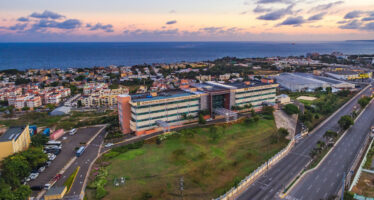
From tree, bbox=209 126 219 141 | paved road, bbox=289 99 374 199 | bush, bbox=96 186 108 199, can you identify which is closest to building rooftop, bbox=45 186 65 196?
bush, bbox=96 186 108 199

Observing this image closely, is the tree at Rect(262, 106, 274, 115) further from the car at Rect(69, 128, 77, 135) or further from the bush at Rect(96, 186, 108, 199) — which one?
the bush at Rect(96, 186, 108, 199)

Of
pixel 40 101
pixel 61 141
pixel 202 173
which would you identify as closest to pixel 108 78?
pixel 40 101

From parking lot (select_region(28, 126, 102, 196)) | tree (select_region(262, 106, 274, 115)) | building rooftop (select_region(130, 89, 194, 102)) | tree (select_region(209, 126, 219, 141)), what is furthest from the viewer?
tree (select_region(262, 106, 274, 115))

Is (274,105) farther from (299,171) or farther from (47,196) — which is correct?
(47,196)

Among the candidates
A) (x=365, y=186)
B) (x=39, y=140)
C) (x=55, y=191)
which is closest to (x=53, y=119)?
(x=39, y=140)

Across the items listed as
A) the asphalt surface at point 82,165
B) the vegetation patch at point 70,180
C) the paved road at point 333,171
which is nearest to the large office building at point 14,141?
the asphalt surface at point 82,165

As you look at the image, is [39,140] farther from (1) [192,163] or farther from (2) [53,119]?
(1) [192,163]

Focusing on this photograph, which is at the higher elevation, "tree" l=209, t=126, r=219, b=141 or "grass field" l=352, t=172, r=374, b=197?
"tree" l=209, t=126, r=219, b=141
